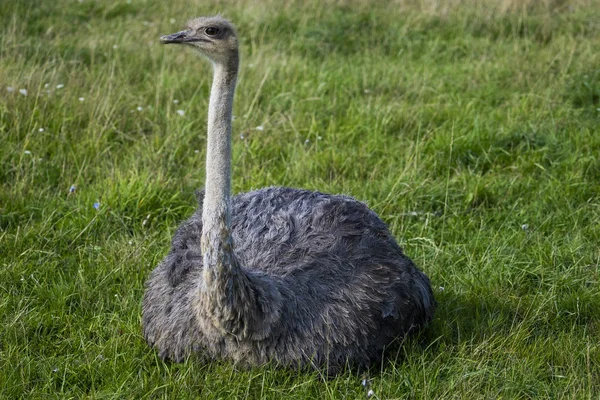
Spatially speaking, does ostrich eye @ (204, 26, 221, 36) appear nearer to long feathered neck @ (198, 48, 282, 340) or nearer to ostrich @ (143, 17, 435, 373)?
ostrich @ (143, 17, 435, 373)

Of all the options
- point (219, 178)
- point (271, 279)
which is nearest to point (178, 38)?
point (219, 178)

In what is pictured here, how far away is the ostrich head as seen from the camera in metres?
3.73

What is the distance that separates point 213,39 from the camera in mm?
3736

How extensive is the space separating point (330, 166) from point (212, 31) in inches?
103

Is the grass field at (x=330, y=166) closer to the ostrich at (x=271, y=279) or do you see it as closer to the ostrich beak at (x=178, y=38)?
the ostrich at (x=271, y=279)

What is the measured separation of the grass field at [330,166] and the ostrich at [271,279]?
105 millimetres

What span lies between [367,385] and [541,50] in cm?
508

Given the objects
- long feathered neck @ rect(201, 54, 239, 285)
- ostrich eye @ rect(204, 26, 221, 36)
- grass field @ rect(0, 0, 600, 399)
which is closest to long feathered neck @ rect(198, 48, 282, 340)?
long feathered neck @ rect(201, 54, 239, 285)

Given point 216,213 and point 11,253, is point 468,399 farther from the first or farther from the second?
point 11,253

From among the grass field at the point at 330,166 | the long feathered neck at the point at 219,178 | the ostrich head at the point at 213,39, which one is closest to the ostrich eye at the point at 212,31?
the ostrich head at the point at 213,39

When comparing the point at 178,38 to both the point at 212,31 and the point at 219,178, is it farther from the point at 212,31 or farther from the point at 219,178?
the point at 219,178

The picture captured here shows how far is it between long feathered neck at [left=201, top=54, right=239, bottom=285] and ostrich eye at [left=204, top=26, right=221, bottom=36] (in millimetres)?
114

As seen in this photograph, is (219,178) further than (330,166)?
No

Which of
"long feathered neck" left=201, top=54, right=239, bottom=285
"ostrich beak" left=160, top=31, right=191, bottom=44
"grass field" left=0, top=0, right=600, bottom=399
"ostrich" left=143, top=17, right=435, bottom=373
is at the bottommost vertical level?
"grass field" left=0, top=0, right=600, bottom=399
